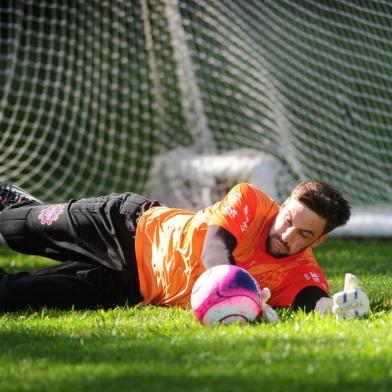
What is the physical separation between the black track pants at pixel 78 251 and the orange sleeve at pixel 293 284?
69 centimetres

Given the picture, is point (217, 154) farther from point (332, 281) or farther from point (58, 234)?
point (58, 234)

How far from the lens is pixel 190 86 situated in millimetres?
7863

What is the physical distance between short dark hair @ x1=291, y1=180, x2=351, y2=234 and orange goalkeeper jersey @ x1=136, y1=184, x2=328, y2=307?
25 centimetres

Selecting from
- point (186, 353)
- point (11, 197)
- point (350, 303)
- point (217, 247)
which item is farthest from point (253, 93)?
point (186, 353)

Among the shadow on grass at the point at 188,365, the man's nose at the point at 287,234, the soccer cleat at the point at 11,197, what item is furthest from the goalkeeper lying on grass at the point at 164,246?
the shadow on grass at the point at 188,365

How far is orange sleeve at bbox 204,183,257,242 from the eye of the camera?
4.07 m

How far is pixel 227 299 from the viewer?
361cm

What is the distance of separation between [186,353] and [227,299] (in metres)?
0.54

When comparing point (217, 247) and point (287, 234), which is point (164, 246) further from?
point (287, 234)

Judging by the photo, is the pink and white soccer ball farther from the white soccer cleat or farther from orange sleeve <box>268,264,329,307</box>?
orange sleeve <box>268,264,329,307</box>

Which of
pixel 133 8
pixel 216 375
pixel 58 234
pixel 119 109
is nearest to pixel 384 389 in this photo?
pixel 216 375

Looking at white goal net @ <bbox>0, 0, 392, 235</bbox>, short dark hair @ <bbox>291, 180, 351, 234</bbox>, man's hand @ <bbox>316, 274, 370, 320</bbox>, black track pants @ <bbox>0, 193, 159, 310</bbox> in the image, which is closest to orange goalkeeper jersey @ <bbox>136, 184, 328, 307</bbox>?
black track pants @ <bbox>0, 193, 159, 310</bbox>

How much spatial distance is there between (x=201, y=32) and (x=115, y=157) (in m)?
2.13

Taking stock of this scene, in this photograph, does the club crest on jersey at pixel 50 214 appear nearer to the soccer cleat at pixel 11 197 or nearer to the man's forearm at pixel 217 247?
the soccer cleat at pixel 11 197
